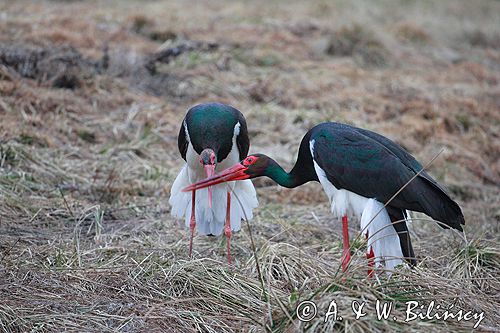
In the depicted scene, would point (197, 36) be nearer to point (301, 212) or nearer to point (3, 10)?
point (3, 10)

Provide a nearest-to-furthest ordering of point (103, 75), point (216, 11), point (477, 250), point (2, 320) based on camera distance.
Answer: point (2, 320) < point (477, 250) < point (103, 75) < point (216, 11)

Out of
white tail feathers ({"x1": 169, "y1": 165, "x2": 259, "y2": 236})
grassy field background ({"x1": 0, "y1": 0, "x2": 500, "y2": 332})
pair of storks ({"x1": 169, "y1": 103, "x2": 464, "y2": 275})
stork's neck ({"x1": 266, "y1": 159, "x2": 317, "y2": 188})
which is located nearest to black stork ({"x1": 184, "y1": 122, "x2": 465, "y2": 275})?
pair of storks ({"x1": 169, "y1": 103, "x2": 464, "y2": 275})

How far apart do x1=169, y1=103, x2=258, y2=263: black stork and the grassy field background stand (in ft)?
0.67

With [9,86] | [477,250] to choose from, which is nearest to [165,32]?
[9,86]

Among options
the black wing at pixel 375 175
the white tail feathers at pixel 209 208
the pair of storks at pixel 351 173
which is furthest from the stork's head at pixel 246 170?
the white tail feathers at pixel 209 208

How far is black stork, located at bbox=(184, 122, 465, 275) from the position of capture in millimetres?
4781

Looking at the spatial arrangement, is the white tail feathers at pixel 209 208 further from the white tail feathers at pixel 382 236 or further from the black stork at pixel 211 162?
the white tail feathers at pixel 382 236

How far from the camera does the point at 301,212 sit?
6.71m

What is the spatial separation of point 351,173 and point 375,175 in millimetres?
155

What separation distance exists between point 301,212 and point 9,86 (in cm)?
352

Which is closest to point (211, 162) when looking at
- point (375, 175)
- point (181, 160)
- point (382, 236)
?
point (375, 175)

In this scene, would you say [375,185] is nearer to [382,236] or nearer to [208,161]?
[382,236]

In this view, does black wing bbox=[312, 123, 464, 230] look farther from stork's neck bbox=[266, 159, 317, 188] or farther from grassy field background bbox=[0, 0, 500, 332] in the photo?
grassy field background bbox=[0, 0, 500, 332]

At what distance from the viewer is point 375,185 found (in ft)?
15.9
